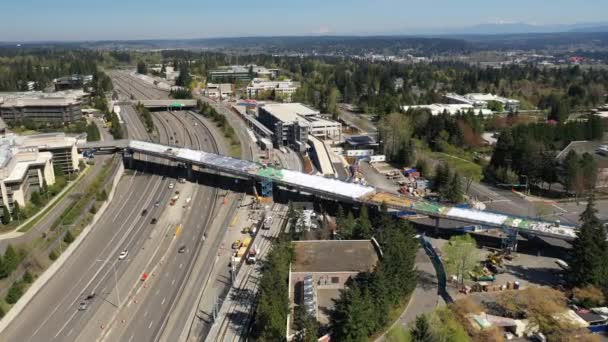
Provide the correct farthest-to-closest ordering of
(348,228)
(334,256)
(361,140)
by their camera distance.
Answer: (361,140), (348,228), (334,256)

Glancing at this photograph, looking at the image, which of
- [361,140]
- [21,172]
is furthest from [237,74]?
[21,172]

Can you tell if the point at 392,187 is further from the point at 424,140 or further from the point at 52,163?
the point at 52,163

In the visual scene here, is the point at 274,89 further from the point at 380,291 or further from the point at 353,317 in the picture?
the point at 353,317

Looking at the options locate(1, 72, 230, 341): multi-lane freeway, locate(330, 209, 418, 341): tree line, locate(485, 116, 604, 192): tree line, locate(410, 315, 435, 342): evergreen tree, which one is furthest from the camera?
locate(485, 116, 604, 192): tree line

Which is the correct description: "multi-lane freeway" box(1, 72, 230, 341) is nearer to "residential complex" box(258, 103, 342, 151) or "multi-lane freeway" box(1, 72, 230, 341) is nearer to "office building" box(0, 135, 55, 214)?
"office building" box(0, 135, 55, 214)

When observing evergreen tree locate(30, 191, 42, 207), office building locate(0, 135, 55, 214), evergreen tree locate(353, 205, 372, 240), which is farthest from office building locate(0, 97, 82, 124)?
evergreen tree locate(353, 205, 372, 240)

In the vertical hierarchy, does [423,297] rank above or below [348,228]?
below

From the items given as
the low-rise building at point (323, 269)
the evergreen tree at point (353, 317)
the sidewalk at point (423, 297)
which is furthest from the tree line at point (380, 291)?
the low-rise building at point (323, 269)
